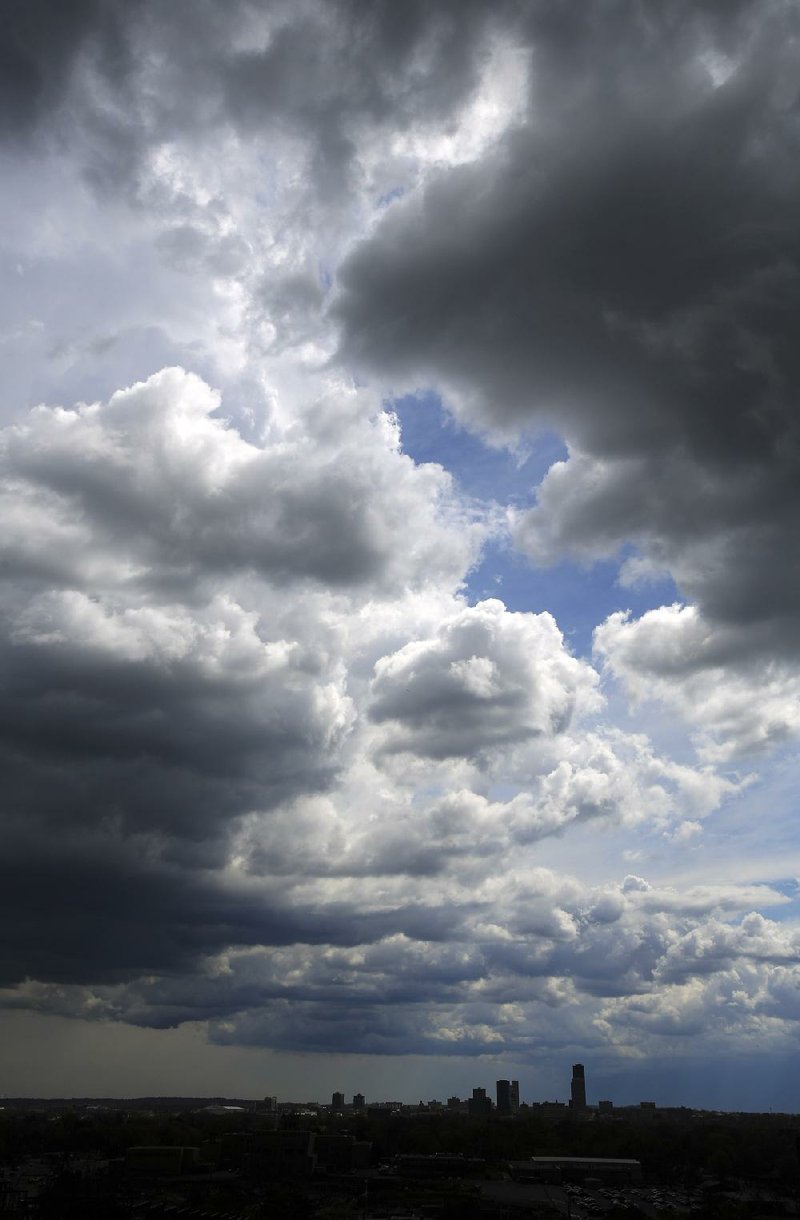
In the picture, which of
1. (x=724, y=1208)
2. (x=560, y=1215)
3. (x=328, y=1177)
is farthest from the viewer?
(x=328, y=1177)

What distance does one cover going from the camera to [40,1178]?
551ft

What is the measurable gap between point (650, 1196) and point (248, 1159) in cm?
7798

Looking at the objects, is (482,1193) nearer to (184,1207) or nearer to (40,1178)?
(184,1207)

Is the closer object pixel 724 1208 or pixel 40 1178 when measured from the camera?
pixel 724 1208

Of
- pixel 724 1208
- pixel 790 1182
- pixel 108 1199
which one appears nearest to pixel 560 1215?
pixel 724 1208

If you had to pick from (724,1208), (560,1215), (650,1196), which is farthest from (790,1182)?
(560,1215)

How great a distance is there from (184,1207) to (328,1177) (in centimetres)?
6335

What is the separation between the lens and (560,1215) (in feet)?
391

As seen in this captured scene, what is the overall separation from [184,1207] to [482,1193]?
4474cm

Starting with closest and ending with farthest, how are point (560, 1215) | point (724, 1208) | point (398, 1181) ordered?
point (560, 1215) < point (724, 1208) < point (398, 1181)

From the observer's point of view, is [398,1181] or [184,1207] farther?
[398,1181]

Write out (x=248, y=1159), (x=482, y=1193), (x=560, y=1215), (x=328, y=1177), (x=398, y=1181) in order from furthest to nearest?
(x=248, y=1159) → (x=328, y=1177) → (x=398, y=1181) → (x=482, y=1193) → (x=560, y=1215)

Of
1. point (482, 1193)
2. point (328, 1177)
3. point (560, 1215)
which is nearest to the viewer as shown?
point (560, 1215)

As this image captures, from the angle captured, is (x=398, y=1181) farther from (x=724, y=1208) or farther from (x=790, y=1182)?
(x=790, y=1182)
